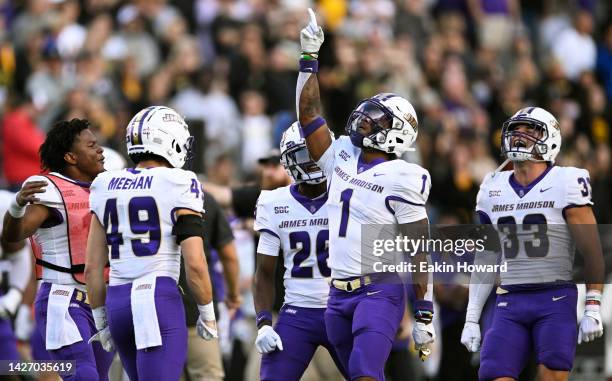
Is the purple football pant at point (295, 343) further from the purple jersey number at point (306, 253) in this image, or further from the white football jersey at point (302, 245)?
the purple jersey number at point (306, 253)

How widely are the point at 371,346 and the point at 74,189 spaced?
2.33 meters

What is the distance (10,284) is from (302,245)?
3.08 meters

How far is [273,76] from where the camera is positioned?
57.7 feet

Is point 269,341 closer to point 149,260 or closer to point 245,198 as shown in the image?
point 149,260

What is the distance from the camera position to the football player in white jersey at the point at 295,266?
918 cm

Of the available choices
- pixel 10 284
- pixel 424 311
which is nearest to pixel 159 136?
pixel 424 311

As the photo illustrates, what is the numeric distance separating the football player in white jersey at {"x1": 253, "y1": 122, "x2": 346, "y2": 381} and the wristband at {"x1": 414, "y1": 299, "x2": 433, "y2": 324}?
72 centimetres

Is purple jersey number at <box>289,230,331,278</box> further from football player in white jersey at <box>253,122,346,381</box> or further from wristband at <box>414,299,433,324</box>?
wristband at <box>414,299,433,324</box>

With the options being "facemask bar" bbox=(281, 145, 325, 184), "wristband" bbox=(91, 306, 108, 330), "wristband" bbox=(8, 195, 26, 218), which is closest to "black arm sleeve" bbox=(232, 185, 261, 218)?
"facemask bar" bbox=(281, 145, 325, 184)

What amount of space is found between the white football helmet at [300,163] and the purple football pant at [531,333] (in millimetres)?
1572

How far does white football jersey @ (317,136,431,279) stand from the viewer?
8836 millimetres

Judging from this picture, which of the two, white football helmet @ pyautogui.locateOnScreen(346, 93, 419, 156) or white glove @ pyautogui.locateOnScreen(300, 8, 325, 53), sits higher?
white glove @ pyautogui.locateOnScreen(300, 8, 325, 53)

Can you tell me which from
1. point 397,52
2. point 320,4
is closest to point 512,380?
point 397,52

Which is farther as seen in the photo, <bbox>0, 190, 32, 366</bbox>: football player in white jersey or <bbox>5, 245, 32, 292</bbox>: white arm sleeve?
<bbox>5, 245, 32, 292</bbox>: white arm sleeve
